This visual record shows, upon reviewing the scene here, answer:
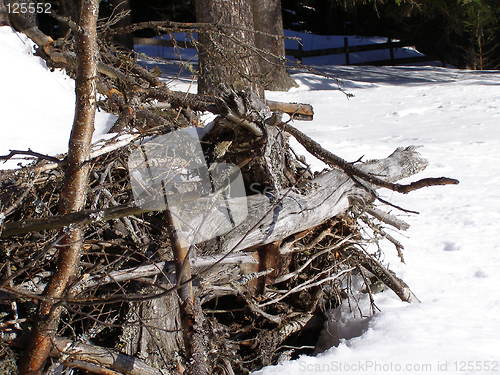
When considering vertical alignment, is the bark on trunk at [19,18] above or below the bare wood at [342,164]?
above

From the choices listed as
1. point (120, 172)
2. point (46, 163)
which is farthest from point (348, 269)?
point (46, 163)

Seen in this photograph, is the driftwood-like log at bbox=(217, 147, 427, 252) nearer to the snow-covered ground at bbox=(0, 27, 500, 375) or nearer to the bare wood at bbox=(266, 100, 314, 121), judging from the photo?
the bare wood at bbox=(266, 100, 314, 121)

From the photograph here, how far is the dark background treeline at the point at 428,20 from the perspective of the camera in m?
14.7

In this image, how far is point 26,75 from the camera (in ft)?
20.1

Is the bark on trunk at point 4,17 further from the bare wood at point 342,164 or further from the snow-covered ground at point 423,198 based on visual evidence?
the bare wood at point 342,164

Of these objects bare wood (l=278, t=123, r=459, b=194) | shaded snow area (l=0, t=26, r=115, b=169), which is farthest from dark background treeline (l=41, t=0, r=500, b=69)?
bare wood (l=278, t=123, r=459, b=194)

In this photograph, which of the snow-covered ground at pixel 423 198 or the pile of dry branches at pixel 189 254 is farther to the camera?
the snow-covered ground at pixel 423 198

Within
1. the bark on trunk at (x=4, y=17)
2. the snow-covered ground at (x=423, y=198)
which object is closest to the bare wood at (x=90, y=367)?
the snow-covered ground at (x=423, y=198)

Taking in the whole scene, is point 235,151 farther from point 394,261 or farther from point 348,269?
point 394,261

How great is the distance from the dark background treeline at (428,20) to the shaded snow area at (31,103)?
794 centimetres

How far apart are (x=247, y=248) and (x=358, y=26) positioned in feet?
60.6

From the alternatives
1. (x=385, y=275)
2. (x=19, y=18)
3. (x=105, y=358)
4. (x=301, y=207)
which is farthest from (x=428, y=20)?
(x=105, y=358)

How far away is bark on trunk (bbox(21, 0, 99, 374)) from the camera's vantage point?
251 centimetres

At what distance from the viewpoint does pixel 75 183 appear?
8.55 ft
